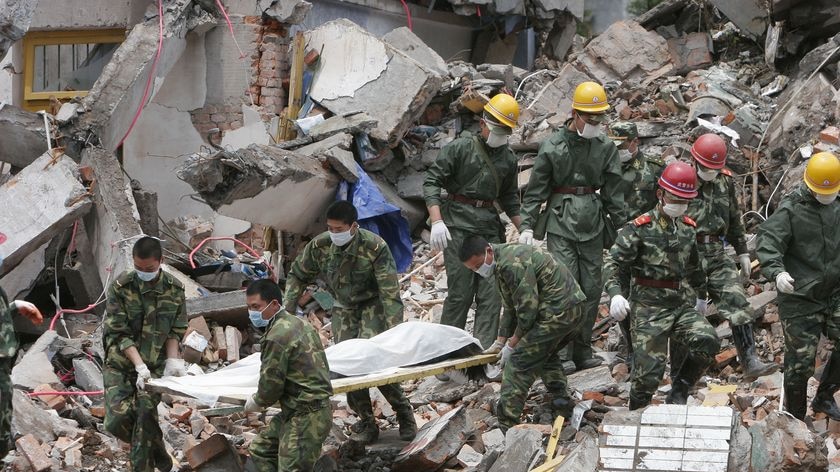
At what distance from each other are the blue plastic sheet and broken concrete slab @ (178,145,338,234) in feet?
0.71

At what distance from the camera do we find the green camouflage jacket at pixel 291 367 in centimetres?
711

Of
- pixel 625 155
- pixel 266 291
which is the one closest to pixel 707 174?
pixel 625 155

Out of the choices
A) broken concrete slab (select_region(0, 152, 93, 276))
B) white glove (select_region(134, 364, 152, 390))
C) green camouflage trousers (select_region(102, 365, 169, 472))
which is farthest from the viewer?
broken concrete slab (select_region(0, 152, 93, 276))

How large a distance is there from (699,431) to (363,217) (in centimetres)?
541

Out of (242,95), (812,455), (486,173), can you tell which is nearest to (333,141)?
(242,95)

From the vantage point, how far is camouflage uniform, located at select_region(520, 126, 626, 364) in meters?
9.59

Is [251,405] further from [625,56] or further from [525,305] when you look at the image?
[625,56]

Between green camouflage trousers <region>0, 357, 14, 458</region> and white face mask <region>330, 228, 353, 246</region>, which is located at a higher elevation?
white face mask <region>330, 228, 353, 246</region>

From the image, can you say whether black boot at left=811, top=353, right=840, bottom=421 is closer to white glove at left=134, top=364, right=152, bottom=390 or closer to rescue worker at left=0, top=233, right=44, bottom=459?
white glove at left=134, top=364, right=152, bottom=390

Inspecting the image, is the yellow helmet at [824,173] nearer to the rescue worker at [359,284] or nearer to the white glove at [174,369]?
the rescue worker at [359,284]

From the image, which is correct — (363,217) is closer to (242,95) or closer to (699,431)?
(242,95)

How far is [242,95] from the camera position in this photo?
44.7ft

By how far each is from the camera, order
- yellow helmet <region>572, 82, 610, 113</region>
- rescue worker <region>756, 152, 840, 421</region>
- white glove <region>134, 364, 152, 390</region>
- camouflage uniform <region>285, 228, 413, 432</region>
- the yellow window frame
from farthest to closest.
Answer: the yellow window frame, yellow helmet <region>572, 82, 610, 113</region>, camouflage uniform <region>285, 228, 413, 432</region>, rescue worker <region>756, 152, 840, 421</region>, white glove <region>134, 364, 152, 390</region>

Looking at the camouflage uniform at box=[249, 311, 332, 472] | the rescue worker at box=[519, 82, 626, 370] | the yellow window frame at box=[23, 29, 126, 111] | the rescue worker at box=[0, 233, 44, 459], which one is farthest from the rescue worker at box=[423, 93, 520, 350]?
the yellow window frame at box=[23, 29, 126, 111]
